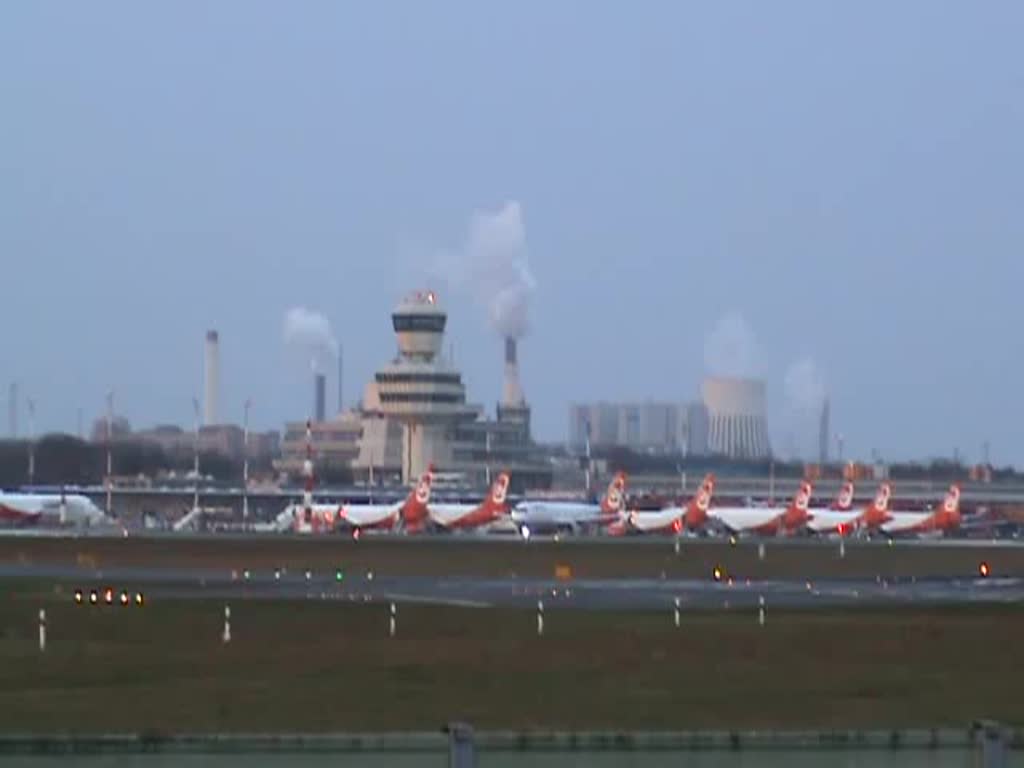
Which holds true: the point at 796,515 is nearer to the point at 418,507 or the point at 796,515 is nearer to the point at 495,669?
the point at 418,507

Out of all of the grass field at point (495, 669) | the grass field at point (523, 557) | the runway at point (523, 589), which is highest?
the grass field at point (495, 669)

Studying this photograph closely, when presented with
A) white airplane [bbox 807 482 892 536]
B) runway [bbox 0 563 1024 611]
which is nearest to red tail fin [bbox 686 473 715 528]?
white airplane [bbox 807 482 892 536]

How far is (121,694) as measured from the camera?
31.9 metres

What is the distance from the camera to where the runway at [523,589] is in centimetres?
5941

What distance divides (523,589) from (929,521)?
8583cm

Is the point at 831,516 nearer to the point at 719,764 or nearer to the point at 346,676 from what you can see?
the point at 346,676

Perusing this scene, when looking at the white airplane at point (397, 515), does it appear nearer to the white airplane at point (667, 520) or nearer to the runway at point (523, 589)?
the white airplane at point (667, 520)

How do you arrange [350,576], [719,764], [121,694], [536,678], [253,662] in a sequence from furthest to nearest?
[350,576]
[253,662]
[536,678]
[121,694]
[719,764]

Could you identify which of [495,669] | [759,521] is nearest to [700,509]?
[759,521]

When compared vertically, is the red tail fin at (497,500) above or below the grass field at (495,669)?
above

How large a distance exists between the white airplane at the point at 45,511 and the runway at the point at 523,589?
220ft

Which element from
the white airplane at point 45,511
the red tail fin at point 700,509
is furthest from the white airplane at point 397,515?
the red tail fin at point 700,509

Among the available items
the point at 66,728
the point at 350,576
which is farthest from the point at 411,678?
the point at 350,576

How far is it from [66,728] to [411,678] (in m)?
9.06
